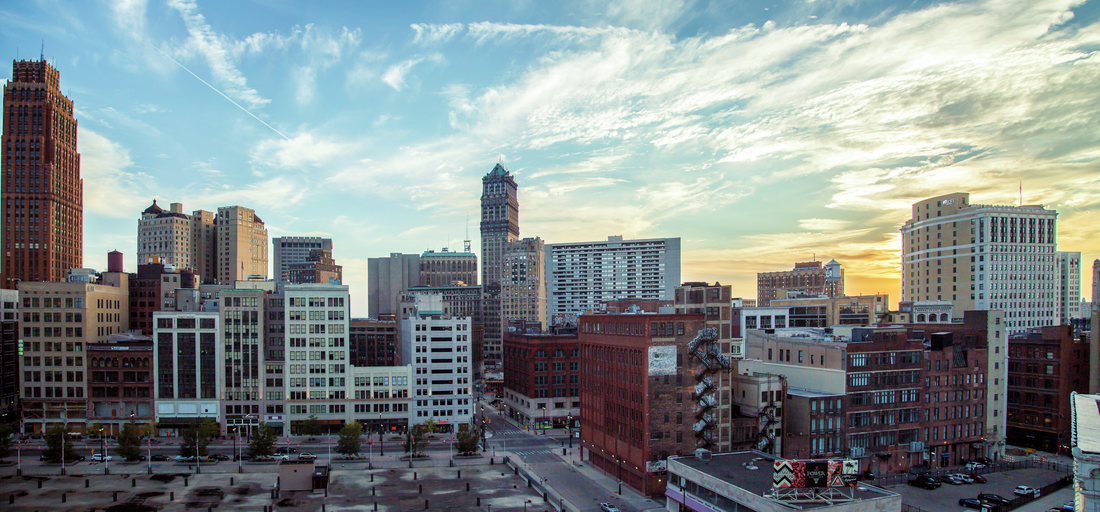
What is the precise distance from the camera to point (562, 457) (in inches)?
4301

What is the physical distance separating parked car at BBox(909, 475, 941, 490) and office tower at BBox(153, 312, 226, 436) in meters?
126

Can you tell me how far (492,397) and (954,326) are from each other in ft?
406

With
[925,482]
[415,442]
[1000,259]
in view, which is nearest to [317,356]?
[415,442]

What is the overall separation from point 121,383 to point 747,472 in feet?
399

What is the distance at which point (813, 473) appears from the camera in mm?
60312

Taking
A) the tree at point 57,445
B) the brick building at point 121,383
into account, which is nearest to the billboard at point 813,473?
the tree at point 57,445

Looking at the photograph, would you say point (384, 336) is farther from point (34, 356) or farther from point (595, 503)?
point (595, 503)

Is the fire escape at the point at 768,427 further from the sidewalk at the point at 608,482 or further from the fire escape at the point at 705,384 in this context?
the sidewalk at the point at 608,482

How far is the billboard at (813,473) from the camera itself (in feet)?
197

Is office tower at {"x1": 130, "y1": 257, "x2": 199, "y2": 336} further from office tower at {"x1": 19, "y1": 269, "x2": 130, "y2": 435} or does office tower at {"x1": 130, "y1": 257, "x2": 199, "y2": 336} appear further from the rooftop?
the rooftop

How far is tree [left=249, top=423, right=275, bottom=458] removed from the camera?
102 meters

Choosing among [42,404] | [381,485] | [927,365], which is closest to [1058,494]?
[927,365]

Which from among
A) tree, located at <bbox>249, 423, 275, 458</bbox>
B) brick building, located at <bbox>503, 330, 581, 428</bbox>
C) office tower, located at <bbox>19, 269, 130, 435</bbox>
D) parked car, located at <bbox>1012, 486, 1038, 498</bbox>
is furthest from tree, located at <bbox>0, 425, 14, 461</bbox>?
parked car, located at <bbox>1012, 486, 1038, 498</bbox>

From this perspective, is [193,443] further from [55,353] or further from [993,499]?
[993,499]
